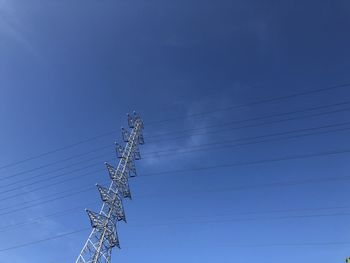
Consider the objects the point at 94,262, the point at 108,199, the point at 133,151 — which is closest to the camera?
the point at 94,262

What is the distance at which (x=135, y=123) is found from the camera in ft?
175

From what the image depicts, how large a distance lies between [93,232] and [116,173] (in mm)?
7337

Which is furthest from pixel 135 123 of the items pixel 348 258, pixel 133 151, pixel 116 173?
pixel 348 258

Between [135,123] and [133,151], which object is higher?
[135,123]

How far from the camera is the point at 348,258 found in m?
43.9

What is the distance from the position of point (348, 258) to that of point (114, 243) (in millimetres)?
23383

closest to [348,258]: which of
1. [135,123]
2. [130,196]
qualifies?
[130,196]

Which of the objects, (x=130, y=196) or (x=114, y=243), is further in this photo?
(x=130, y=196)


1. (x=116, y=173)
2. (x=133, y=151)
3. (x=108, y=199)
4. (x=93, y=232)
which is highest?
(x=133, y=151)

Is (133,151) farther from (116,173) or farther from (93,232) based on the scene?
(93,232)

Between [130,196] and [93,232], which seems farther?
[130,196]

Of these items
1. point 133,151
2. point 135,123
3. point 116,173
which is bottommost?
point 116,173

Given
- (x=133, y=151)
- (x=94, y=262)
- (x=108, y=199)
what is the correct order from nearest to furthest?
(x=94, y=262) → (x=108, y=199) → (x=133, y=151)

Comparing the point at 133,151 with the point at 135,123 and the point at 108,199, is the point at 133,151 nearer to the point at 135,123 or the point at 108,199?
the point at 135,123
